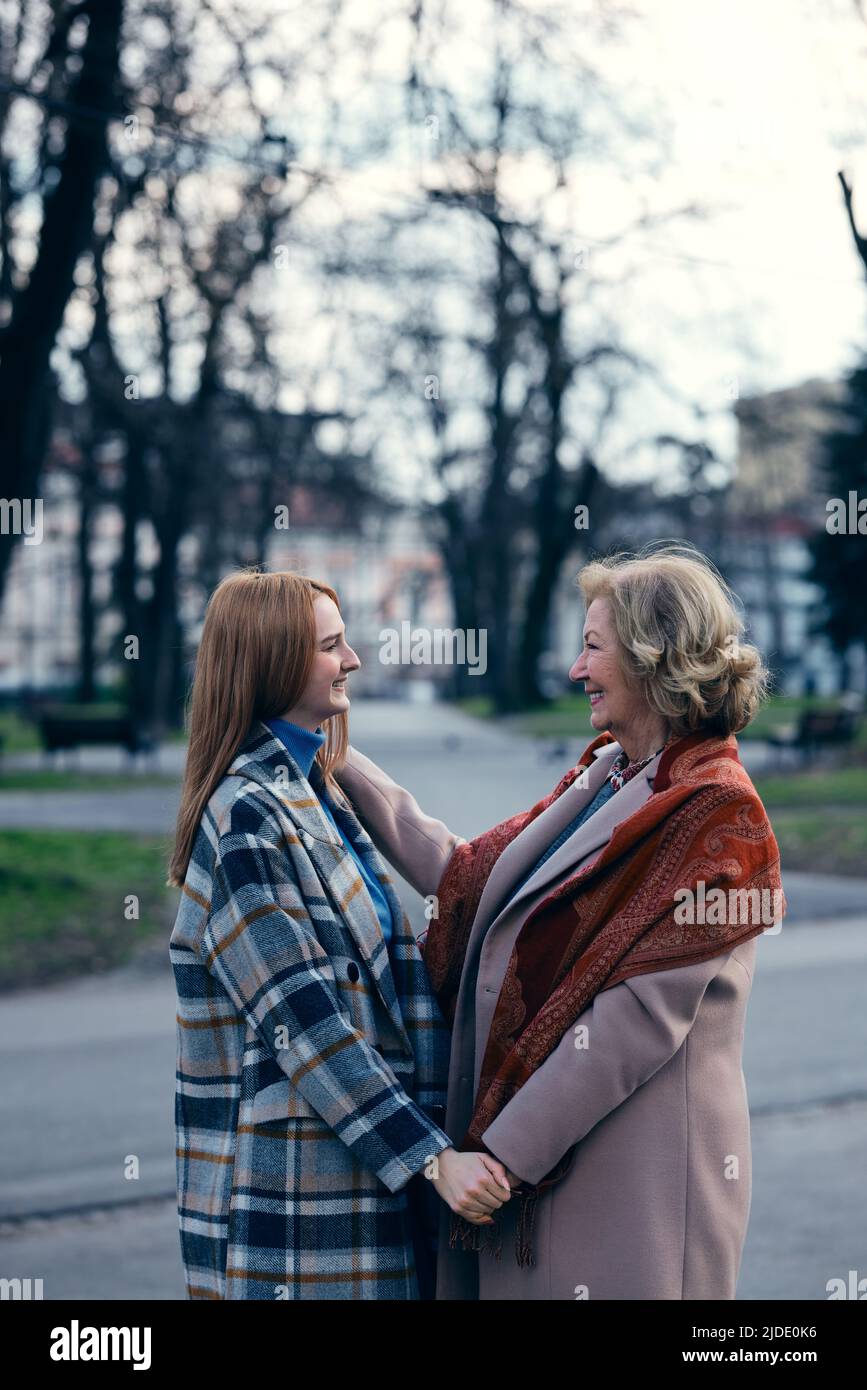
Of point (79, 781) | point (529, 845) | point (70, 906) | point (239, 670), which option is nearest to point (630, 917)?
point (529, 845)

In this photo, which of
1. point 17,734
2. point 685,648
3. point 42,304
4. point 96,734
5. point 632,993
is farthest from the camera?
point 17,734

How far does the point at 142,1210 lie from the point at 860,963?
5.76 m

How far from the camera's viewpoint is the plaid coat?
2406 mm

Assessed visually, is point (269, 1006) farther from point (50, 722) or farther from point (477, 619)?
point (477, 619)

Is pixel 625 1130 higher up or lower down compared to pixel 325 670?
lower down

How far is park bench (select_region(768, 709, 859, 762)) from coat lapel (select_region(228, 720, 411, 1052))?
64.2 feet

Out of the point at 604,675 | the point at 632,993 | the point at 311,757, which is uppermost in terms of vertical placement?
the point at 604,675

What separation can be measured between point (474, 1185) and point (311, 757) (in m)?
0.75

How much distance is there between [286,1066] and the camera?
2.41m

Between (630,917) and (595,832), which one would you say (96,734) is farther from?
(630,917)

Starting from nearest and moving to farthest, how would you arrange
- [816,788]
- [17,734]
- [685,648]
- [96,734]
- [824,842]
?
[685,648]
[824,842]
[816,788]
[96,734]
[17,734]

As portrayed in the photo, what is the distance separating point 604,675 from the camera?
2545 millimetres

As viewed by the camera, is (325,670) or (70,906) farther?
(70,906)

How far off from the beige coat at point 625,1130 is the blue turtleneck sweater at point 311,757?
178 mm
